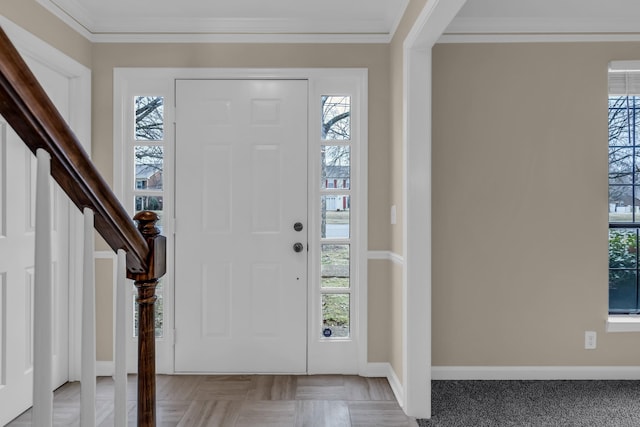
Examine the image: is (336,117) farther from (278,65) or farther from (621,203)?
(621,203)

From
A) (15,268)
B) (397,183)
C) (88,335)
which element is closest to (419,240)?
(397,183)

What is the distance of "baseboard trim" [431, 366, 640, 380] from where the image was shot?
2.97 m

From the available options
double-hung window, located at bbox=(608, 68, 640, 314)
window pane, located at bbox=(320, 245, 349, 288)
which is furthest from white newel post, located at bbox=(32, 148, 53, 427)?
double-hung window, located at bbox=(608, 68, 640, 314)

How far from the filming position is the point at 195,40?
9.84 feet

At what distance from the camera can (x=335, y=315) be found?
3.12m

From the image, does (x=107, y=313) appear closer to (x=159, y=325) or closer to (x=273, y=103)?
(x=159, y=325)

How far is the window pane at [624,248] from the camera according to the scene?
308cm

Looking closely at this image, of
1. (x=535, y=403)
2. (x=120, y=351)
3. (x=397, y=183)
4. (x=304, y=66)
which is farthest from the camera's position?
(x=304, y=66)

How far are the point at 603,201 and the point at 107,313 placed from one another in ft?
11.3

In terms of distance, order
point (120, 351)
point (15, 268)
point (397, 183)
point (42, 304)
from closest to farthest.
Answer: point (42, 304)
point (120, 351)
point (15, 268)
point (397, 183)

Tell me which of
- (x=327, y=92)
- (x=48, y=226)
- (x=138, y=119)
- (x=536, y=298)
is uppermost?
(x=327, y=92)

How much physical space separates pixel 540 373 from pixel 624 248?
1.06 m

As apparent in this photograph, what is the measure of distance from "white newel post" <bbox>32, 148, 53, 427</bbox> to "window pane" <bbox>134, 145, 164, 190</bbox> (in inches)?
97.8

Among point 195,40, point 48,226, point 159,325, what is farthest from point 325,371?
point 48,226
